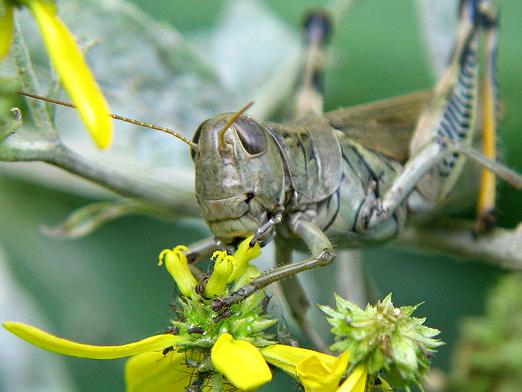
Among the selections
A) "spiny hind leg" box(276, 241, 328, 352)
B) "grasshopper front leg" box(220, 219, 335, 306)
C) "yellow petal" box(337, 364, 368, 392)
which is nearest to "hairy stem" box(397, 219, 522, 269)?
"spiny hind leg" box(276, 241, 328, 352)

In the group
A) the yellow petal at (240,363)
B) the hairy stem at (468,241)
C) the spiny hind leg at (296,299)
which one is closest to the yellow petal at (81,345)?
the yellow petal at (240,363)

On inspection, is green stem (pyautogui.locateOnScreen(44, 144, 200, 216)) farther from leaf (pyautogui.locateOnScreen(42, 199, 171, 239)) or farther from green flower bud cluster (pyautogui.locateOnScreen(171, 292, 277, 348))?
green flower bud cluster (pyautogui.locateOnScreen(171, 292, 277, 348))

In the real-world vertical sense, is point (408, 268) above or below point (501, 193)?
below

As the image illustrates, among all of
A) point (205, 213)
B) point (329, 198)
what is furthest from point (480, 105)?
point (205, 213)

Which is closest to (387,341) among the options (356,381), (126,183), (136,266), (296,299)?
(356,381)

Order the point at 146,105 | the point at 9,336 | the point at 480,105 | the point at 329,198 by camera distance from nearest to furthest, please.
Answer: the point at 329,198 < the point at 9,336 < the point at 480,105 < the point at 146,105

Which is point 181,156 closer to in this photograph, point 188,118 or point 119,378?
point 188,118

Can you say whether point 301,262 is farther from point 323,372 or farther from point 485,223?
point 485,223

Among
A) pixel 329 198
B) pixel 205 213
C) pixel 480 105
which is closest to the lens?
pixel 205 213
